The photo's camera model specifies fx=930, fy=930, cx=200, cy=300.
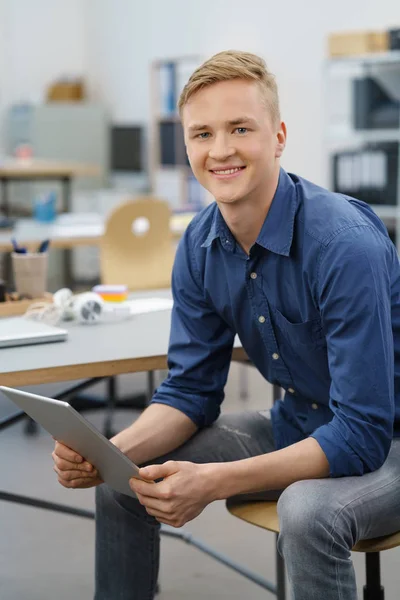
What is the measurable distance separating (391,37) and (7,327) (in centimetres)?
370

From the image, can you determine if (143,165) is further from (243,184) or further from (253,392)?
(243,184)

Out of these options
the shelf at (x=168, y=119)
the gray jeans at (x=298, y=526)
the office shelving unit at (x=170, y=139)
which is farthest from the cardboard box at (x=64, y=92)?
the gray jeans at (x=298, y=526)

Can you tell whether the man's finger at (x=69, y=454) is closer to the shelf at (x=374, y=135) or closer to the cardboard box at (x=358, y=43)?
the shelf at (x=374, y=135)

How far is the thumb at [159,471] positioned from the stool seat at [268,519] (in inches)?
8.2

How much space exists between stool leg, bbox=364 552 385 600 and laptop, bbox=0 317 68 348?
752 millimetres

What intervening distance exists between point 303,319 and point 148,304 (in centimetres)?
84

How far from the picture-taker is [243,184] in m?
1.55

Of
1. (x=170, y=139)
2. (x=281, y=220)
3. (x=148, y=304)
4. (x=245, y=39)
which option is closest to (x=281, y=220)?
(x=281, y=220)

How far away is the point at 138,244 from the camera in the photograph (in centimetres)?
356

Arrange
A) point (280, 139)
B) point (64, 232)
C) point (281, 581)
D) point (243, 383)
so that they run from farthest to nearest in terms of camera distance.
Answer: point (64, 232)
point (243, 383)
point (281, 581)
point (280, 139)

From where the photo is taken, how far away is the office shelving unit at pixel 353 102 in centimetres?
509

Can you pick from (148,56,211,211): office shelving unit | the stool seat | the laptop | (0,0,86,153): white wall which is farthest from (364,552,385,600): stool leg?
(0,0,86,153): white wall

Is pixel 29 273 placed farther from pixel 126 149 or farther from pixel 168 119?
pixel 126 149

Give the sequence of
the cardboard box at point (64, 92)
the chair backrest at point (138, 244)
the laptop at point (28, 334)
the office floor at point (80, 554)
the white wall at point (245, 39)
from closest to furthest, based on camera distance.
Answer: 1. the laptop at point (28, 334)
2. the office floor at point (80, 554)
3. the chair backrest at point (138, 244)
4. the white wall at point (245, 39)
5. the cardboard box at point (64, 92)
